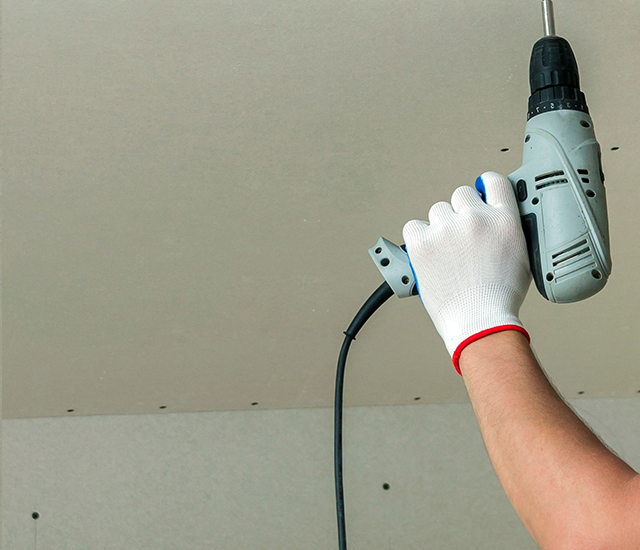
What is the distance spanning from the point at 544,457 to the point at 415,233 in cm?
34

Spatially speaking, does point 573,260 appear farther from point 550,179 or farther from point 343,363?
point 343,363

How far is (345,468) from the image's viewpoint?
1989 mm

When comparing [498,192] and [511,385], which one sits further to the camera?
[498,192]

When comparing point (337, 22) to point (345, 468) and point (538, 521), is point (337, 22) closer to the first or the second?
point (538, 521)

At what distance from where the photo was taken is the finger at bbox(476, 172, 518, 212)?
2.75 ft

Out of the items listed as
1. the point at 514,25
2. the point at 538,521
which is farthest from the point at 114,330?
the point at 538,521

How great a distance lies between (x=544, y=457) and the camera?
57cm

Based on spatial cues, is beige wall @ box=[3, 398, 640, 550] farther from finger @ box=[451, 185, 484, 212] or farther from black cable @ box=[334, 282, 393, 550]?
finger @ box=[451, 185, 484, 212]

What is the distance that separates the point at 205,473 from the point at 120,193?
3.24 feet

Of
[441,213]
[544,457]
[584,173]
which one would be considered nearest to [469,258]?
[441,213]

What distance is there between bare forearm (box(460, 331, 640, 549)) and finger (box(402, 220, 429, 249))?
199 mm

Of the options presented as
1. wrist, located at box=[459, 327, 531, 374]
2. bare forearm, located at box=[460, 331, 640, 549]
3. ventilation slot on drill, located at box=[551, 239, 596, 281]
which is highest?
ventilation slot on drill, located at box=[551, 239, 596, 281]

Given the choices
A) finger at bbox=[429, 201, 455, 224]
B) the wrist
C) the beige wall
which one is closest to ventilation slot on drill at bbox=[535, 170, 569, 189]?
finger at bbox=[429, 201, 455, 224]

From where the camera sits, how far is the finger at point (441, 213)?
2.72ft
